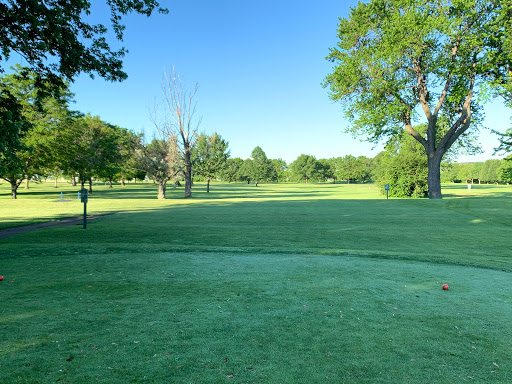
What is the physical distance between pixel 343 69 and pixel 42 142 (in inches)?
1429

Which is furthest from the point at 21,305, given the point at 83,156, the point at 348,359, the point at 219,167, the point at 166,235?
the point at 219,167

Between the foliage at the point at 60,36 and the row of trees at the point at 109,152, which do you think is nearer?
the foliage at the point at 60,36

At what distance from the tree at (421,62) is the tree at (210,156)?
27384 millimetres

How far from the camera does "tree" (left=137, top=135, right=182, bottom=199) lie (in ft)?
139

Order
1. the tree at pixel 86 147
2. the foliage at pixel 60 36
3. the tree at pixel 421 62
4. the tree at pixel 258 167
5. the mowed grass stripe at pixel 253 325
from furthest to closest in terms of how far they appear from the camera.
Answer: the tree at pixel 258 167
the tree at pixel 86 147
the tree at pixel 421 62
the foliage at pixel 60 36
the mowed grass stripe at pixel 253 325

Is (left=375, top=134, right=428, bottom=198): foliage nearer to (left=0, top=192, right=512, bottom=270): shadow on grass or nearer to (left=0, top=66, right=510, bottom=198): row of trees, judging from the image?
(left=0, top=66, right=510, bottom=198): row of trees

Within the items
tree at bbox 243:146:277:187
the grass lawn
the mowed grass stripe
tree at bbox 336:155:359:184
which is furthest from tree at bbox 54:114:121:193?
tree at bbox 336:155:359:184

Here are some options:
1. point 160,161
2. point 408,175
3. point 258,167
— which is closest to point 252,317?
point 160,161

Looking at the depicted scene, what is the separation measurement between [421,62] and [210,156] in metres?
39.3

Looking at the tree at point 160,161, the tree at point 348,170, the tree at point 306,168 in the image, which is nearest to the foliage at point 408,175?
the tree at point 160,161

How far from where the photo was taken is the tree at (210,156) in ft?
A: 193

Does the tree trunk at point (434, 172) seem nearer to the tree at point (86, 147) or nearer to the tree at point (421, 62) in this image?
the tree at point (421, 62)

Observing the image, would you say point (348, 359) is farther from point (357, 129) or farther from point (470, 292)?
point (357, 129)

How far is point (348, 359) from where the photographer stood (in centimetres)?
331
